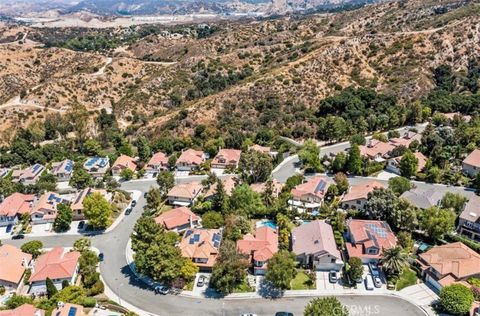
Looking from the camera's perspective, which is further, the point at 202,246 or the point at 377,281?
the point at 202,246

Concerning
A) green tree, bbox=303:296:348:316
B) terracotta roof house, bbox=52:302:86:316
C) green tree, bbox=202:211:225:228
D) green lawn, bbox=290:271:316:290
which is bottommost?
green lawn, bbox=290:271:316:290

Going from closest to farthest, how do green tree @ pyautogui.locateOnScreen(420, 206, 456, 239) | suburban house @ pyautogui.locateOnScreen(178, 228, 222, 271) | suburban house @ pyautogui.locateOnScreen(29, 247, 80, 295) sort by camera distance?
suburban house @ pyautogui.locateOnScreen(29, 247, 80, 295)
suburban house @ pyautogui.locateOnScreen(178, 228, 222, 271)
green tree @ pyautogui.locateOnScreen(420, 206, 456, 239)

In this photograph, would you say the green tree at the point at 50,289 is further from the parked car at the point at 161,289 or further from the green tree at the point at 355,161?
the green tree at the point at 355,161

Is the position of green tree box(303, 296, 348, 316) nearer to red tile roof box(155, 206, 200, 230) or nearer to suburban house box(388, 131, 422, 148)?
red tile roof box(155, 206, 200, 230)

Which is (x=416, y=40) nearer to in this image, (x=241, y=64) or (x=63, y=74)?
(x=241, y=64)

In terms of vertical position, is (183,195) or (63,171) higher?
(183,195)

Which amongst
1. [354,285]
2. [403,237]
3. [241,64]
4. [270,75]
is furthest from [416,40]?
[354,285]

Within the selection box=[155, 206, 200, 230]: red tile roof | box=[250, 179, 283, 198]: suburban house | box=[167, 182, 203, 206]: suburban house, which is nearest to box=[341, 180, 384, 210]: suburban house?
box=[250, 179, 283, 198]: suburban house

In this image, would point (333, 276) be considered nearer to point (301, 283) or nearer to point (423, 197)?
point (301, 283)

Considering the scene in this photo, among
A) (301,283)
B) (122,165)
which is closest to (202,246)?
(301,283)
